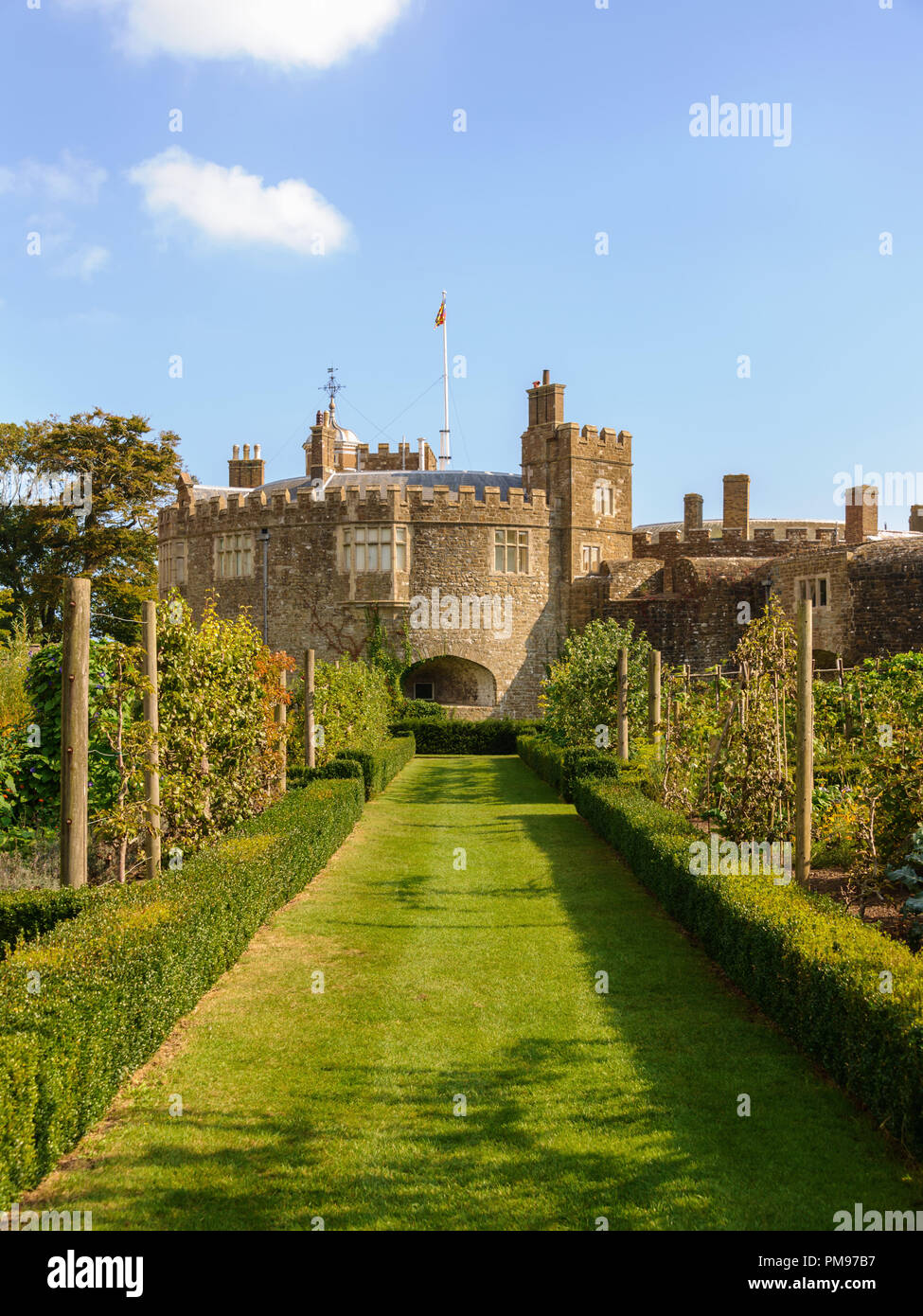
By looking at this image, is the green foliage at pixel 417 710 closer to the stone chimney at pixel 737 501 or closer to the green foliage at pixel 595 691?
the green foliage at pixel 595 691

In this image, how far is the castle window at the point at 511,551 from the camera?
107 feet

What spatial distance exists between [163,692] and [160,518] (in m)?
27.3

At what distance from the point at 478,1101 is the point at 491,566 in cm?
2740

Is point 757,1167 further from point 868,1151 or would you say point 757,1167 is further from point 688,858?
point 688,858

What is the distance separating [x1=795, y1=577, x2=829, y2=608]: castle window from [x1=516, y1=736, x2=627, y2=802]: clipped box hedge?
27.7ft

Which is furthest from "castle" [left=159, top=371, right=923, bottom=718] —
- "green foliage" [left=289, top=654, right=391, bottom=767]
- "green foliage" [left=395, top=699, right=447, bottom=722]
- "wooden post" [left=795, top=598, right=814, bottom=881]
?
"wooden post" [left=795, top=598, right=814, bottom=881]

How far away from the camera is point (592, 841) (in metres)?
13.7

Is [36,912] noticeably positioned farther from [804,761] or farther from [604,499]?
[604,499]

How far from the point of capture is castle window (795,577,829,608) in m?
26.5

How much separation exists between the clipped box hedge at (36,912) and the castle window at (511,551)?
1004 inches

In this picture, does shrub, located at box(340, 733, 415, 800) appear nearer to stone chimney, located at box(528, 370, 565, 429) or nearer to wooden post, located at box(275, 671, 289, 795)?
wooden post, located at box(275, 671, 289, 795)

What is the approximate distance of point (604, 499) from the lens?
3447 centimetres

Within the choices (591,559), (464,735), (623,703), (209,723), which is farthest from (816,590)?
(209,723)
